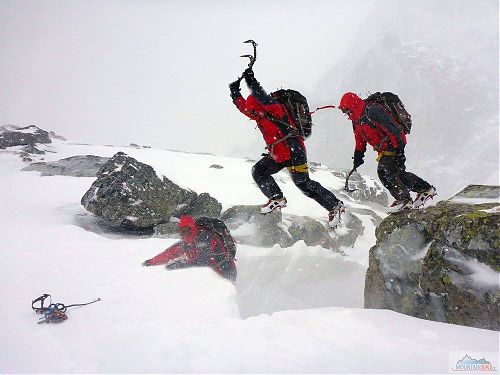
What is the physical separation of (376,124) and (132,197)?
9192mm

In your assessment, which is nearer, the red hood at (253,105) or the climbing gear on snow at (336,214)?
the red hood at (253,105)

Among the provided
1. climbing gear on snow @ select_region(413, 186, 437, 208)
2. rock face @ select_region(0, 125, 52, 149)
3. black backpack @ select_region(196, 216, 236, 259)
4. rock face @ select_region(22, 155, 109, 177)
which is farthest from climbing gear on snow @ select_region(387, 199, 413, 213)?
rock face @ select_region(0, 125, 52, 149)

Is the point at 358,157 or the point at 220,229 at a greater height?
the point at 358,157

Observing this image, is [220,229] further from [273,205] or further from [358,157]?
[358,157]

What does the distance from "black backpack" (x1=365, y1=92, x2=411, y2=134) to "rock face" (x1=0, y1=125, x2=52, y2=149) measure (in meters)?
28.7

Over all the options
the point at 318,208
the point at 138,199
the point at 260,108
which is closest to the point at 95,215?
the point at 138,199

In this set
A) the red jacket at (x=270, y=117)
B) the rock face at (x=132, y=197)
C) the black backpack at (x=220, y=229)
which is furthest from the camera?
the rock face at (x=132, y=197)

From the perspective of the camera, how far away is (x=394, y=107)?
20.4ft

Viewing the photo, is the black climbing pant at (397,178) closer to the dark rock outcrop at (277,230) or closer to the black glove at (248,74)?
the black glove at (248,74)

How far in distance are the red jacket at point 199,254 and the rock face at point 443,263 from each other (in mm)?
3194

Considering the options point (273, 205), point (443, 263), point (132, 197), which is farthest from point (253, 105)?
point (132, 197)

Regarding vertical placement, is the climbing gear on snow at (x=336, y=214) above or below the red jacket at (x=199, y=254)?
above

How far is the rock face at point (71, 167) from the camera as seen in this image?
18781 mm

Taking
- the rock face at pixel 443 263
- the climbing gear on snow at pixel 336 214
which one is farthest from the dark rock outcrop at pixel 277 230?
the rock face at pixel 443 263
